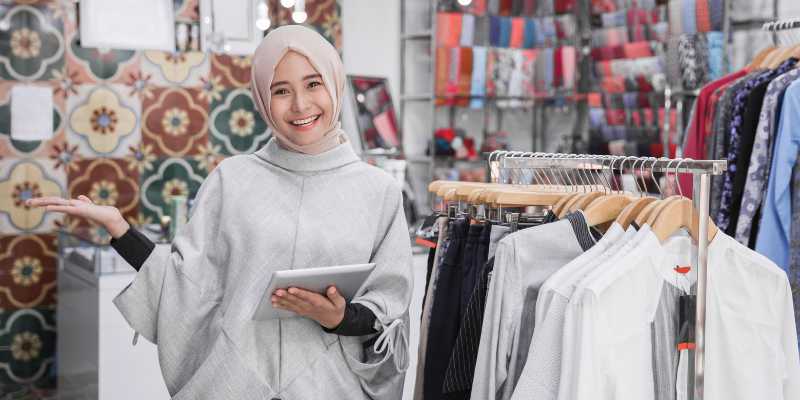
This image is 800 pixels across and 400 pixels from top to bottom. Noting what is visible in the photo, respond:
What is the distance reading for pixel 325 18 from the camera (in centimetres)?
536

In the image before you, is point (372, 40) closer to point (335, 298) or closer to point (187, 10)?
point (187, 10)

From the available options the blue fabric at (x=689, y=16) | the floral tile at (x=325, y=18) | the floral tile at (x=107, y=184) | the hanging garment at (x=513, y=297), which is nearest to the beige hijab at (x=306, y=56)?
the hanging garment at (x=513, y=297)

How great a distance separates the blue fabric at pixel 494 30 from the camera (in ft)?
19.6

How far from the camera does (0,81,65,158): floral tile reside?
4.53 metres

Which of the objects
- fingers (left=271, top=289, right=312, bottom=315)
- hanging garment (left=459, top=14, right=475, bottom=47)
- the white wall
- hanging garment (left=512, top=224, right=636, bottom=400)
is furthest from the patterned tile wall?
hanging garment (left=512, top=224, right=636, bottom=400)

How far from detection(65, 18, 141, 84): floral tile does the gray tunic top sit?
9.97ft

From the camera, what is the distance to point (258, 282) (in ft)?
6.04

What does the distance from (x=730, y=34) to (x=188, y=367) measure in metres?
3.96

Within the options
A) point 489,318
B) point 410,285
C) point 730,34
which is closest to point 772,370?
point 489,318

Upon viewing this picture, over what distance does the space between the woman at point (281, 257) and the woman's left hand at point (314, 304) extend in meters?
0.03

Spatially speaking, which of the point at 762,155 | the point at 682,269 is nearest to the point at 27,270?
the point at 762,155

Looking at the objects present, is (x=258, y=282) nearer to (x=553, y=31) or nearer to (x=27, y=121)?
(x=27, y=121)

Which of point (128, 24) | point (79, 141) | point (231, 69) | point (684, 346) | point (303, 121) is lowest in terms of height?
point (684, 346)

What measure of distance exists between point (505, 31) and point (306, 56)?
14.3 feet
